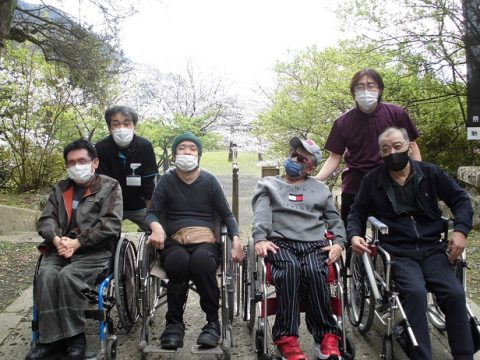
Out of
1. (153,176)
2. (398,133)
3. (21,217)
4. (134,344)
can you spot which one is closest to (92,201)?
(153,176)

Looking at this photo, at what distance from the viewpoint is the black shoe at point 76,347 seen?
2.41m

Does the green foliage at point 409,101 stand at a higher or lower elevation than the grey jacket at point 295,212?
higher

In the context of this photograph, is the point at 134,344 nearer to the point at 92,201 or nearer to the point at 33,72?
the point at 92,201

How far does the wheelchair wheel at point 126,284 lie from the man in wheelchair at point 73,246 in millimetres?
123

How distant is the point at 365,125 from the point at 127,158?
1778 millimetres

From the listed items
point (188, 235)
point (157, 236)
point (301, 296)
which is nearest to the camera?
point (301, 296)

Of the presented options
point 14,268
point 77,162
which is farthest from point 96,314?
point 14,268

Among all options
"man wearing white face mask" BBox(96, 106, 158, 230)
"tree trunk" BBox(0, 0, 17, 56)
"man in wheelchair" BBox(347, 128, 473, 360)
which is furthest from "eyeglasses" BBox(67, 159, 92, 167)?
"tree trunk" BBox(0, 0, 17, 56)

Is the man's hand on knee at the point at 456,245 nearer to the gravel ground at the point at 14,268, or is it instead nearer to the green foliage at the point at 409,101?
the gravel ground at the point at 14,268

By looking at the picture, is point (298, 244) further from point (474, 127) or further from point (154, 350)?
point (474, 127)

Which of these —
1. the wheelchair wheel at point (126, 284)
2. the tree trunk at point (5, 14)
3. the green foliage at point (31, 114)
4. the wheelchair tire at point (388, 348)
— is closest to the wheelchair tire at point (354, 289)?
the wheelchair tire at point (388, 348)

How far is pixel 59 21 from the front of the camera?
25.3ft

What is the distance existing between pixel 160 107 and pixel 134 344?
1402 centimetres

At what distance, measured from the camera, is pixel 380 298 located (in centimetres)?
239
